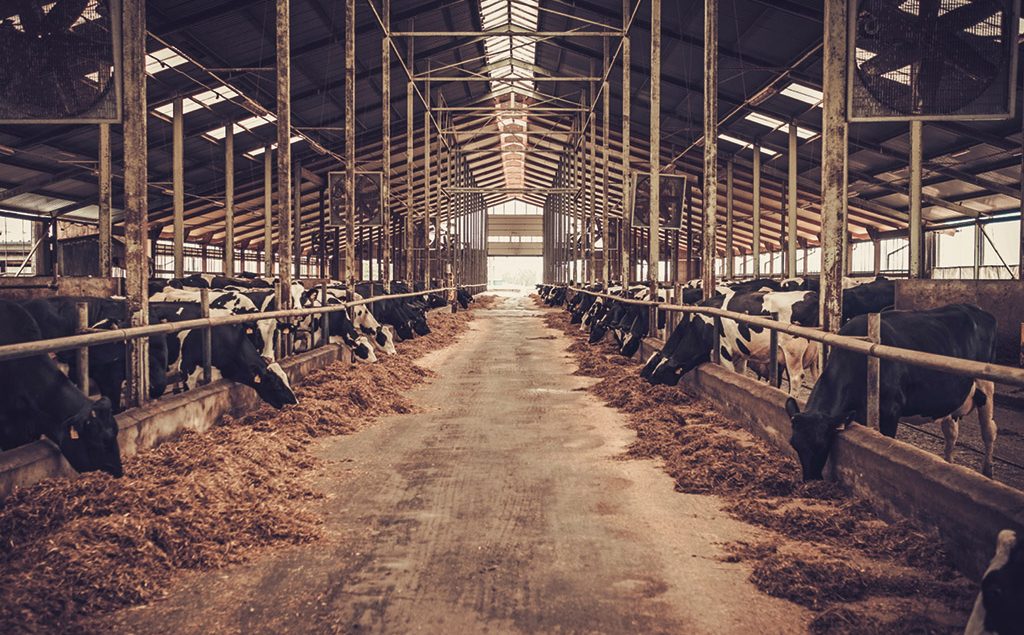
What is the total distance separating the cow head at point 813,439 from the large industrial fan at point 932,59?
2.25m

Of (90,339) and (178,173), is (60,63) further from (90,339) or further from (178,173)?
(178,173)

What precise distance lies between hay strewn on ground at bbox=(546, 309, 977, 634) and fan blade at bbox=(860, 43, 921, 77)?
2871 mm

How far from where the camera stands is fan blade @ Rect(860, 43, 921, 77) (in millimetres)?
5539

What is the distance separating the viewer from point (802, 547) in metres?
4.02

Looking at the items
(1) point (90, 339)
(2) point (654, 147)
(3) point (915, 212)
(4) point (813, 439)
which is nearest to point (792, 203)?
(3) point (915, 212)

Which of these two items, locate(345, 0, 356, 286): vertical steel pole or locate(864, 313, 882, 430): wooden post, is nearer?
locate(864, 313, 882, 430): wooden post

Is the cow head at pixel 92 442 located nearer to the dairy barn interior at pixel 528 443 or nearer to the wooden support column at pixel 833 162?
the dairy barn interior at pixel 528 443

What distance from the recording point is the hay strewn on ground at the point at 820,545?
3.20 meters

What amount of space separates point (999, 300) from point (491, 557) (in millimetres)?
7370

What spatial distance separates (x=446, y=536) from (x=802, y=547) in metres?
1.86

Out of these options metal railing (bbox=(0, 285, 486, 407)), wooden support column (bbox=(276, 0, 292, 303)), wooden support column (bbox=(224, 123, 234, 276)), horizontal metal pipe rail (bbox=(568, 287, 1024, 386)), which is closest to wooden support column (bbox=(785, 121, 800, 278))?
wooden support column (bbox=(276, 0, 292, 303))

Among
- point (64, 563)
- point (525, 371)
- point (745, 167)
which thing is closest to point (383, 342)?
point (525, 371)

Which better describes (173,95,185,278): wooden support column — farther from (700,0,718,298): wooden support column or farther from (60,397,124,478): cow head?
(60,397,124,478): cow head

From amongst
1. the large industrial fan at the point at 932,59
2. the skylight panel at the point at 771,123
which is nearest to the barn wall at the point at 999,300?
the large industrial fan at the point at 932,59
